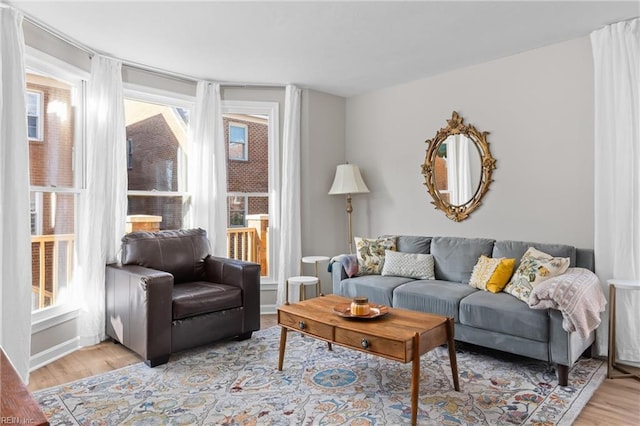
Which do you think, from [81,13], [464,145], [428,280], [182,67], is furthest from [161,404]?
[464,145]

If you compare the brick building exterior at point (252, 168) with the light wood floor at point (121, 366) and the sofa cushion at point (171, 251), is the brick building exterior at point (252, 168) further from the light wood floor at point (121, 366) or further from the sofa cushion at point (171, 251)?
the light wood floor at point (121, 366)

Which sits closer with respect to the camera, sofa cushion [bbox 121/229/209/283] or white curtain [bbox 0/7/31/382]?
white curtain [bbox 0/7/31/382]

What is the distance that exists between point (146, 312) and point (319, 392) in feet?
4.53

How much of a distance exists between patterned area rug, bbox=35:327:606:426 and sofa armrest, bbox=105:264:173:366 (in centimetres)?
14

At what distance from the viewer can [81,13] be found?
285 cm

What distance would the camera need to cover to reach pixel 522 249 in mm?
3457

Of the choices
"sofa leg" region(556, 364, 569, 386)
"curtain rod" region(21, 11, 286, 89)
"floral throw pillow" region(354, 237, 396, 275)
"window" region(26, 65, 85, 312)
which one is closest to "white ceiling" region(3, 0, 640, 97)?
"curtain rod" region(21, 11, 286, 89)

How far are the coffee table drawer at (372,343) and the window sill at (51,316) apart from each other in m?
2.35

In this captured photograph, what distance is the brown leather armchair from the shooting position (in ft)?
9.85

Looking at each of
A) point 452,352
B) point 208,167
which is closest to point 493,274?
point 452,352

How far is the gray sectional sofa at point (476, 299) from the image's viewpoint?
8.84 ft

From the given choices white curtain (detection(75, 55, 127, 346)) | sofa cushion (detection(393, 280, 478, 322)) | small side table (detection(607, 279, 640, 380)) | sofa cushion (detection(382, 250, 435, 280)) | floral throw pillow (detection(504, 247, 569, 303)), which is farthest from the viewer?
sofa cushion (detection(382, 250, 435, 280))

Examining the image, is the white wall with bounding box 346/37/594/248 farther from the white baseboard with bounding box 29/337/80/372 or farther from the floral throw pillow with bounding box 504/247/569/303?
the white baseboard with bounding box 29/337/80/372

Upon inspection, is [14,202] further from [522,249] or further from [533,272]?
[522,249]
